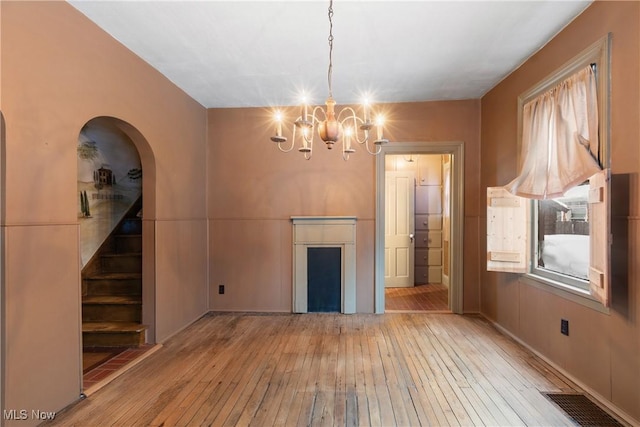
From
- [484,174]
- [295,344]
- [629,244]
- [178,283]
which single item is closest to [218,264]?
[178,283]

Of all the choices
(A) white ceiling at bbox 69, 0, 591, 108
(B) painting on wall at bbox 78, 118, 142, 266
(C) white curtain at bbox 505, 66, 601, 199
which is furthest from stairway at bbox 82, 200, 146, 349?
(C) white curtain at bbox 505, 66, 601, 199

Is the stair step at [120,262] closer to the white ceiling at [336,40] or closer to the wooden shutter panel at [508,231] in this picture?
the white ceiling at [336,40]

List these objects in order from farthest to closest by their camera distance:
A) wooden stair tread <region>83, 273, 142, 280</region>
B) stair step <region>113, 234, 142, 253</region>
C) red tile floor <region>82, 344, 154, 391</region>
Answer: stair step <region>113, 234, 142, 253</region>, wooden stair tread <region>83, 273, 142, 280</region>, red tile floor <region>82, 344, 154, 391</region>

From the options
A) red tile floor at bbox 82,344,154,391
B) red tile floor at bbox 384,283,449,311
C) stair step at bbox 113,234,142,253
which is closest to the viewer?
red tile floor at bbox 82,344,154,391

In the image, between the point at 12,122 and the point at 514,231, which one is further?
the point at 514,231

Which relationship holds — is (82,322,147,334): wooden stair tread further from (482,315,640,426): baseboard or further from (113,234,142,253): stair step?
(482,315,640,426): baseboard

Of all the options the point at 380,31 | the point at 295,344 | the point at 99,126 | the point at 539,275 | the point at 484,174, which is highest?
the point at 380,31

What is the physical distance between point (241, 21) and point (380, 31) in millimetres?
1162

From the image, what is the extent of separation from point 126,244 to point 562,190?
487cm

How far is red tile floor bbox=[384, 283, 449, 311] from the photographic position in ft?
14.5

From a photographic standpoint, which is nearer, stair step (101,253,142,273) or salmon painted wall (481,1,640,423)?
salmon painted wall (481,1,640,423)

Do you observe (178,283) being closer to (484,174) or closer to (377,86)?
(377,86)

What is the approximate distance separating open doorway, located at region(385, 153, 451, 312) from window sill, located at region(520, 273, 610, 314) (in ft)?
8.05

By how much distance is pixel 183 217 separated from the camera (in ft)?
12.2
